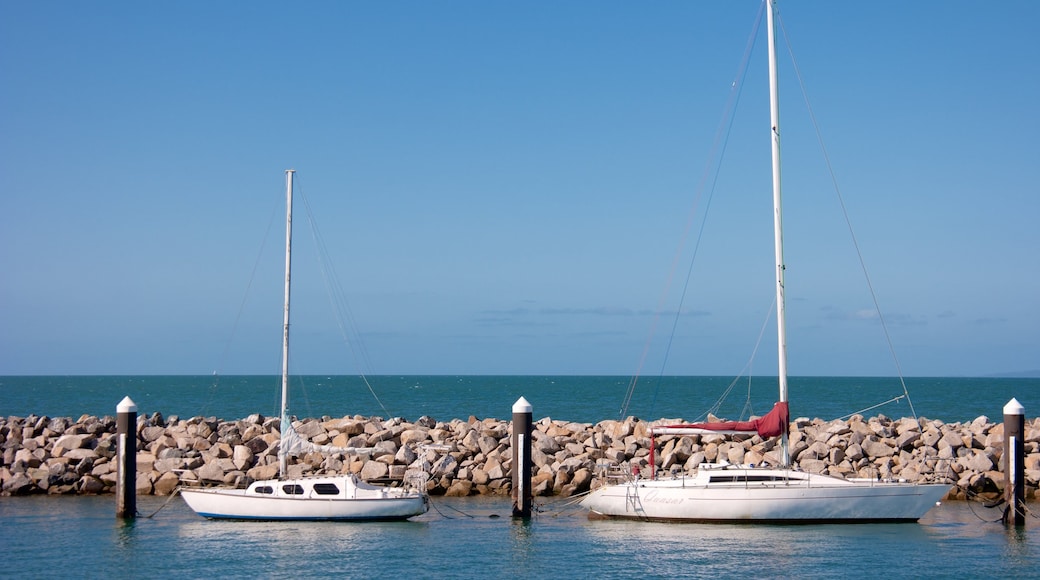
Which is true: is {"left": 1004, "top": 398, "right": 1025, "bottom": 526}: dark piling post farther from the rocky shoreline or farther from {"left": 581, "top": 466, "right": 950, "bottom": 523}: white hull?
the rocky shoreline

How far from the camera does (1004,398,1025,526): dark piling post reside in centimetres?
2830

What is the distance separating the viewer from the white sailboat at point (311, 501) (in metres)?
29.6

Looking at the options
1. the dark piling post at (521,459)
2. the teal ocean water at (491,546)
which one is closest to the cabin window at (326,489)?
the teal ocean water at (491,546)

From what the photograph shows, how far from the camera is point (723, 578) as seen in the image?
23250mm

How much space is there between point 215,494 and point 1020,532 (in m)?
21.6

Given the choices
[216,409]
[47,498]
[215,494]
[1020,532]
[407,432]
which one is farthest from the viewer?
[216,409]

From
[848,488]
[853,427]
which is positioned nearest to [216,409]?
[853,427]

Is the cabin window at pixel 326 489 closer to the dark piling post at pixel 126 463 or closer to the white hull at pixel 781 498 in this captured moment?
the dark piling post at pixel 126 463

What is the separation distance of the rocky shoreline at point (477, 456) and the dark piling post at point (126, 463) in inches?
145

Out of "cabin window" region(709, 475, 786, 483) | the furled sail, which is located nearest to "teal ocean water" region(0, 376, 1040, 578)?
"cabin window" region(709, 475, 786, 483)

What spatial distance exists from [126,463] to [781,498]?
18.1 m

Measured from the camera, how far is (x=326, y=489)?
29.9 meters

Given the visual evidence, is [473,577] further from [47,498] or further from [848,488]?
[47,498]

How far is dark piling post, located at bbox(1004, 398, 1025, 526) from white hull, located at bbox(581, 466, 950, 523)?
1617 millimetres
